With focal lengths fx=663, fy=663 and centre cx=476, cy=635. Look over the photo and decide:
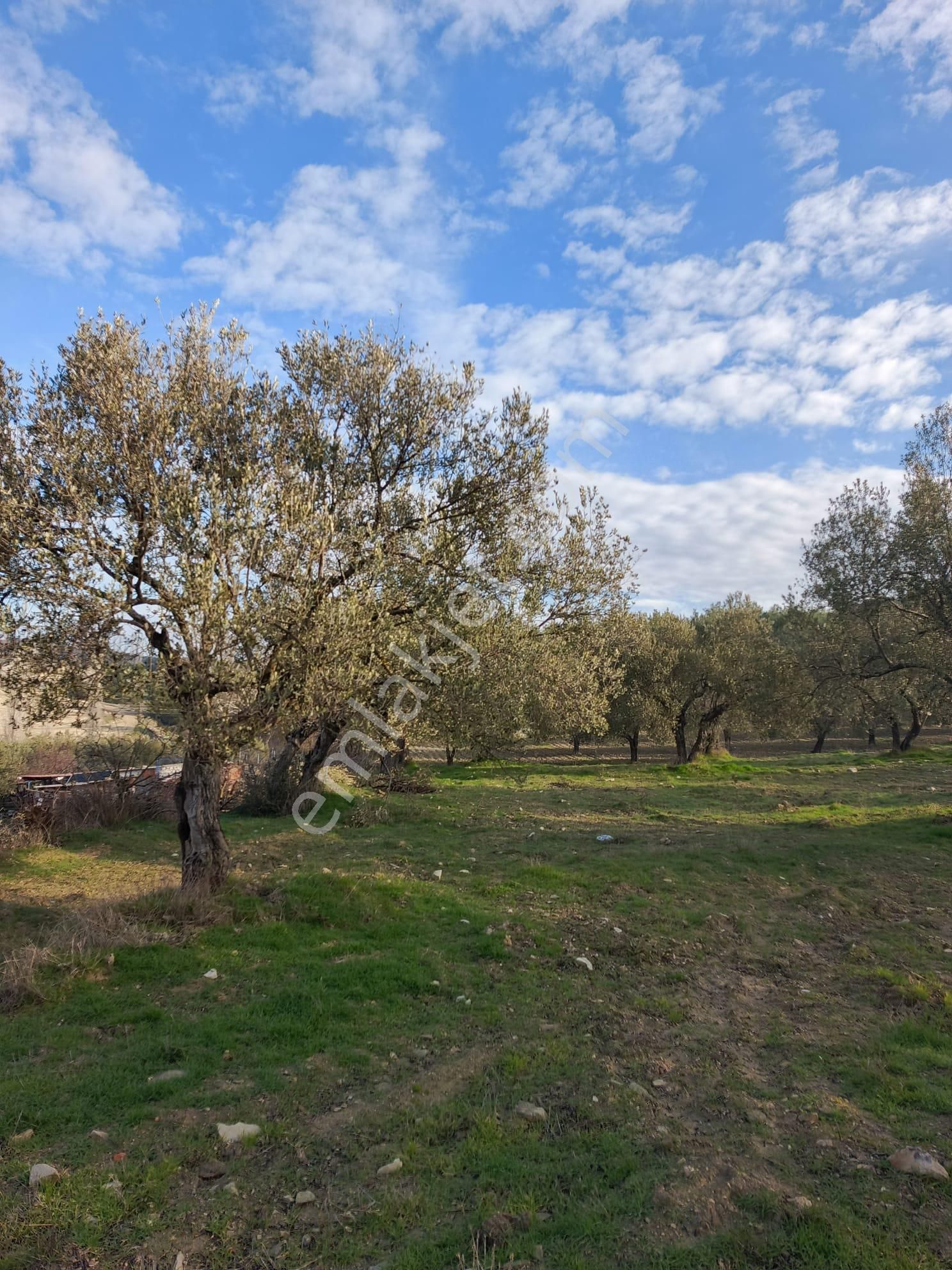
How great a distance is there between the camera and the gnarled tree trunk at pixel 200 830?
36.5ft

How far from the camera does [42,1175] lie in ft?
15.5

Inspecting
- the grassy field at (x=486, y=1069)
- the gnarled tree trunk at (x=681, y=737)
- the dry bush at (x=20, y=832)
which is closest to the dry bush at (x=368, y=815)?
the grassy field at (x=486, y=1069)

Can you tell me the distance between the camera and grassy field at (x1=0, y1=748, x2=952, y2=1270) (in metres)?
4.34

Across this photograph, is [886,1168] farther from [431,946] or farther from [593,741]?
[593,741]

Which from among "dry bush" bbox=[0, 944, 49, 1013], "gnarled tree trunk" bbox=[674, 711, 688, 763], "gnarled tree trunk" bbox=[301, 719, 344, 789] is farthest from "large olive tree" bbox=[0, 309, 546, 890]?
"gnarled tree trunk" bbox=[674, 711, 688, 763]

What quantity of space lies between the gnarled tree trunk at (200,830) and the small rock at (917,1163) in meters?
9.68

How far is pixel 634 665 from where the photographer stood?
4138 centimetres

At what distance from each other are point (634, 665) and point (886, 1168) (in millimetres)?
37203

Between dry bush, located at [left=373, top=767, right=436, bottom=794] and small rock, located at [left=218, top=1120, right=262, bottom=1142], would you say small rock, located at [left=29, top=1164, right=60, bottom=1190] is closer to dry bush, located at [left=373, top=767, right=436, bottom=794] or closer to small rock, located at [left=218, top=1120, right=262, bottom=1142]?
small rock, located at [left=218, top=1120, right=262, bottom=1142]

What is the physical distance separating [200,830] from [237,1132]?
645cm

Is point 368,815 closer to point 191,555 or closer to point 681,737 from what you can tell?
point 191,555

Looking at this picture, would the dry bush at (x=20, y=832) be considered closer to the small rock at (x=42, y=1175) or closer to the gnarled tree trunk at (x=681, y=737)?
the small rock at (x=42, y=1175)

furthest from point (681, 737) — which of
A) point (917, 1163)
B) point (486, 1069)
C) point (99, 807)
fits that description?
point (917, 1163)

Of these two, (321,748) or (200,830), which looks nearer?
(200,830)
